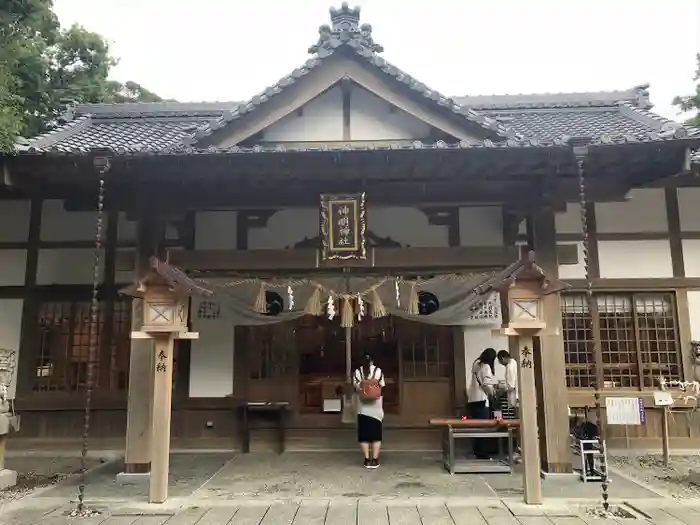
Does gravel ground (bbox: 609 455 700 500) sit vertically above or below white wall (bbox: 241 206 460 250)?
below

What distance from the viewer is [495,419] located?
8.71m

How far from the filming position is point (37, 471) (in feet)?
29.4

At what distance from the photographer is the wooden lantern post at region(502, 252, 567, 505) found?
6.95 metres

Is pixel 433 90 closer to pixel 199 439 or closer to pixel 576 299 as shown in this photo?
pixel 576 299

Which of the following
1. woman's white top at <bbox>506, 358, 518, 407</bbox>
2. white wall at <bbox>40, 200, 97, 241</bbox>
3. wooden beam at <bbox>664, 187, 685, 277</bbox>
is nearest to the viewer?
woman's white top at <bbox>506, 358, 518, 407</bbox>

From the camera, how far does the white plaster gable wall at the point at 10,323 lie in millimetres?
10750

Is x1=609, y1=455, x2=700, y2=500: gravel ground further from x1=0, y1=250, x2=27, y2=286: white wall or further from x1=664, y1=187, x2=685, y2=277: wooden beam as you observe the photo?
x1=0, y1=250, x2=27, y2=286: white wall

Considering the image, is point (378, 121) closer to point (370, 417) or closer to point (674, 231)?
point (370, 417)

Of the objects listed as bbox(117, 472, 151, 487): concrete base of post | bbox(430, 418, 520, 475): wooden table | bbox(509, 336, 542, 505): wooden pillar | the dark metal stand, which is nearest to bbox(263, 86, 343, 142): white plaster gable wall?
bbox(509, 336, 542, 505): wooden pillar

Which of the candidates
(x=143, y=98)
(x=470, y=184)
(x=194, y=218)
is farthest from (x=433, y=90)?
(x=143, y=98)

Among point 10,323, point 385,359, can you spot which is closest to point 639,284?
point 385,359

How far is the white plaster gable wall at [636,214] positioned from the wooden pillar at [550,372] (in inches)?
115

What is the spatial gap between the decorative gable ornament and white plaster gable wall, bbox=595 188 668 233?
8.05 metres

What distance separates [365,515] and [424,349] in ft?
14.9
